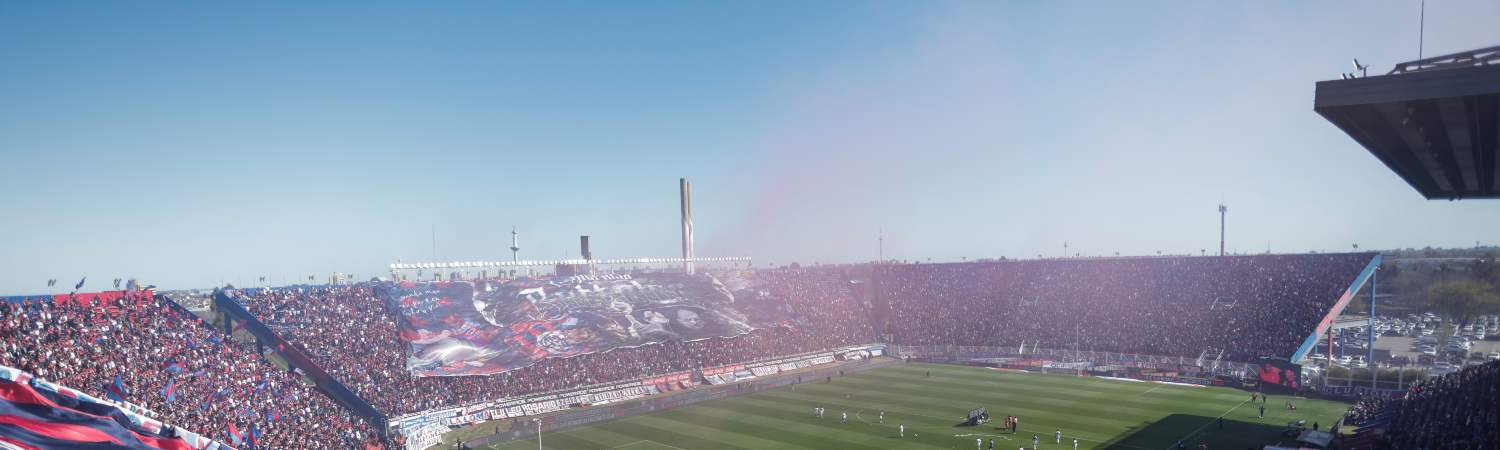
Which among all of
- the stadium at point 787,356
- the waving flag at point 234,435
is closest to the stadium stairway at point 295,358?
the stadium at point 787,356

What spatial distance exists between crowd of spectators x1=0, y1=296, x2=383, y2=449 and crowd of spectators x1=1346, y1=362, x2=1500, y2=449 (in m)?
42.2

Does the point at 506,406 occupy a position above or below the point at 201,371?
below

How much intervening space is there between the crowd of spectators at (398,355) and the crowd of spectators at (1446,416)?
1654 inches

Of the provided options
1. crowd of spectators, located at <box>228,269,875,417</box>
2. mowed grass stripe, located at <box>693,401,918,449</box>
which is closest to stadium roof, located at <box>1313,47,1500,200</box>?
mowed grass stripe, located at <box>693,401,918,449</box>

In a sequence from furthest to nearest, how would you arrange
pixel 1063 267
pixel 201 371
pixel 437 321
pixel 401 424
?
pixel 1063 267 < pixel 437 321 < pixel 401 424 < pixel 201 371

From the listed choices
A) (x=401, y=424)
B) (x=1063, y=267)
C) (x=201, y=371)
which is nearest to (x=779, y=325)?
(x=1063, y=267)

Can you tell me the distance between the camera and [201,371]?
37.4 meters

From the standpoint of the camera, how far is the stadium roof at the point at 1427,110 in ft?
44.6

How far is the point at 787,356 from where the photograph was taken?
67438 millimetres

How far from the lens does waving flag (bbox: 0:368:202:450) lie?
25.0 m

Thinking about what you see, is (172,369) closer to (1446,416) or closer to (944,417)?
(944,417)

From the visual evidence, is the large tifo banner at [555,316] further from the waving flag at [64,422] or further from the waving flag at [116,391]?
the waving flag at [64,422]

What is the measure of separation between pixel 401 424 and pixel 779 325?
123 ft

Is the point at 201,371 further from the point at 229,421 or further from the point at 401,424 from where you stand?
the point at 401,424
